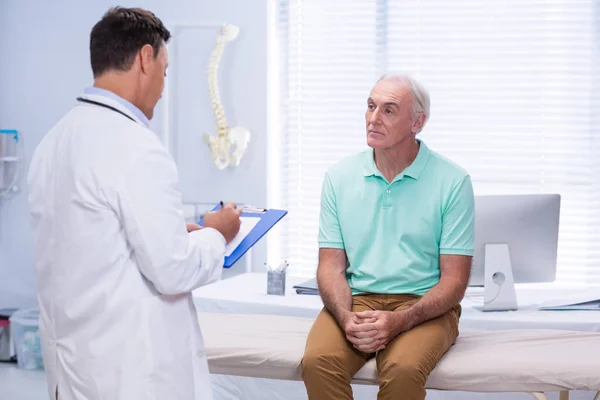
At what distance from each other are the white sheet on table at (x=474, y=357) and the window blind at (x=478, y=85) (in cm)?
165

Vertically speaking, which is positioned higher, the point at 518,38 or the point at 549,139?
the point at 518,38

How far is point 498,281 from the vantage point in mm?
2480

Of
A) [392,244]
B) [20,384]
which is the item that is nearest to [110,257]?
[392,244]

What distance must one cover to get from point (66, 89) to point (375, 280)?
2457 mm

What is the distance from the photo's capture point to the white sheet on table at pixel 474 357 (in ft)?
6.14

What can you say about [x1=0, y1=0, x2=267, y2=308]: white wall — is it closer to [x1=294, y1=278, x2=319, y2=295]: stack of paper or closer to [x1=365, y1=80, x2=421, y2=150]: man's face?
[x1=294, y1=278, x2=319, y2=295]: stack of paper

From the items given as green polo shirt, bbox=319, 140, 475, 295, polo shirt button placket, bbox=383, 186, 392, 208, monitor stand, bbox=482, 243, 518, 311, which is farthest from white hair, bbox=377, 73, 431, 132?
monitor stand, bbox=482, 243, 518, 311

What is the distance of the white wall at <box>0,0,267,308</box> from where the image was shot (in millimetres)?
3805

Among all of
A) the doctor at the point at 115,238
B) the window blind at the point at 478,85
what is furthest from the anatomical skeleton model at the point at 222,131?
the doctor at the point at 115,238

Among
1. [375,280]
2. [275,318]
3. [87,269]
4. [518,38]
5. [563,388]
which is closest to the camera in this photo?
[87,269]

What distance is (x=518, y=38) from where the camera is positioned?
3.65 meters

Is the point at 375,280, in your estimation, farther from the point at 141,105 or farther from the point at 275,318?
the point at 141,105

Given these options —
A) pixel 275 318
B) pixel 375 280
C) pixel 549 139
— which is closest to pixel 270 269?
pixel 275 318

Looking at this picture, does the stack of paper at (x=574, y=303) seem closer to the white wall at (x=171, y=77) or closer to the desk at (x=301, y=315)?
the desk at (x=301, y=315)
